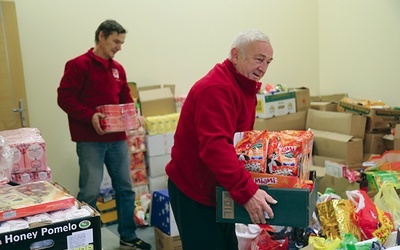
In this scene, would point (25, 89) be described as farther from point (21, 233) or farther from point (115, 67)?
point (21, 233)

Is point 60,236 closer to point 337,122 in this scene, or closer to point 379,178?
point 379,178

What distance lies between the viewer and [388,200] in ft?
9.02

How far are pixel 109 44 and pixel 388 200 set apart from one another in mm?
2083

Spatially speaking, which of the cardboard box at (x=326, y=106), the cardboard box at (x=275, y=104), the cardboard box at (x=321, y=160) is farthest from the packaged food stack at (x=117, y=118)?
the cardboard box at (x=326, y=106)

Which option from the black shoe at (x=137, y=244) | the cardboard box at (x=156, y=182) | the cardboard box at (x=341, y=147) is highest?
the cardboard box at (x=341, y=147)

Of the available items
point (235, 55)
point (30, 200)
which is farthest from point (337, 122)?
point (30, 200)

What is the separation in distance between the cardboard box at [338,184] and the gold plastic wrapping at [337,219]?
80 cm

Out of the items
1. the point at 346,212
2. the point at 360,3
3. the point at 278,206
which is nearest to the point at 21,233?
the point at 278,206

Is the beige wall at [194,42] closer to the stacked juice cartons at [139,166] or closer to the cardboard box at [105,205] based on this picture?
the cardboard box at [105,205]

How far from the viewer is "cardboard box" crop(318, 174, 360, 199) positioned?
329cm

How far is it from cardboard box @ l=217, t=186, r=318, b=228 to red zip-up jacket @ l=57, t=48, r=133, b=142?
5.07 feet

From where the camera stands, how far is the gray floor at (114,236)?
3256 millimetres

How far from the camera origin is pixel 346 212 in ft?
7.98

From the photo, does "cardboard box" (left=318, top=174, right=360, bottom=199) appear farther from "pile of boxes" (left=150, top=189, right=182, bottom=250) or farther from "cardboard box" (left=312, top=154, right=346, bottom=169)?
"pile of boxes" (left=150, top=189, right=182, bottom=250)
